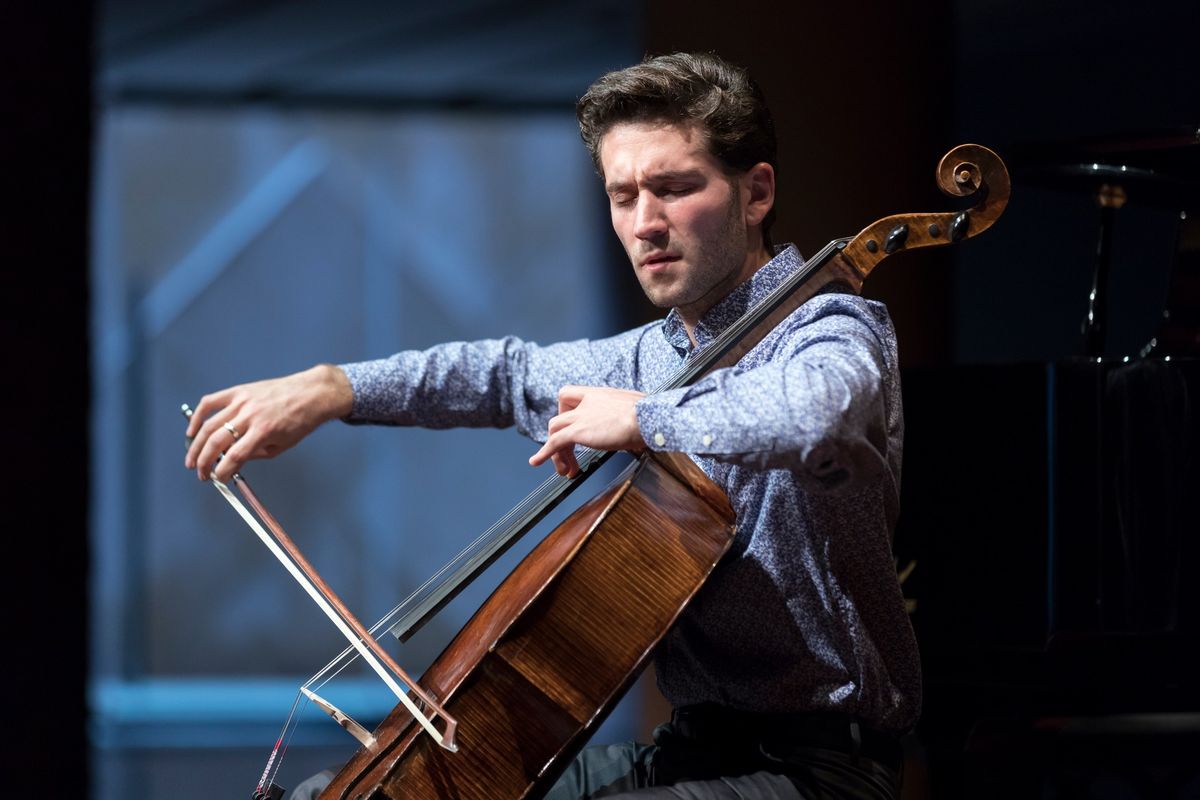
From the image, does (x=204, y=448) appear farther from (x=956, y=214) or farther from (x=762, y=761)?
(x=956, y=214)

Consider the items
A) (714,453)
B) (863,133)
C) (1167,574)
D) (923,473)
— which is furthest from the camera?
(863,133)

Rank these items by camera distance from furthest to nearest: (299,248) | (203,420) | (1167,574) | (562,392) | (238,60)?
(299,248), (238,60), (1167,574), (203,420), (562,392)

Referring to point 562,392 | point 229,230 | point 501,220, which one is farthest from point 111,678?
point 562,392

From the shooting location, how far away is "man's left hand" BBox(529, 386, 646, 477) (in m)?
1.42

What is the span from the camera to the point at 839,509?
5.16 feet

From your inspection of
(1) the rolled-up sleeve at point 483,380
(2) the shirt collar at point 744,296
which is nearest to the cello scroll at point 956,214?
(2) the shirt collar at point 744,296

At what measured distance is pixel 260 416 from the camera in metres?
1.75

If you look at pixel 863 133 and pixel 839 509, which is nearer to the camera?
pixel 839 509

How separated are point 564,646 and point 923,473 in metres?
1.04

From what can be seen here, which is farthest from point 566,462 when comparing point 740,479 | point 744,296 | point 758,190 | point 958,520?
point 958,520

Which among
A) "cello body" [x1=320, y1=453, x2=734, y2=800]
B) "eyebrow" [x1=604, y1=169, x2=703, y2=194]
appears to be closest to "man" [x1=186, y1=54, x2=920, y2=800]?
"eyebrow" [x1=604, y1=169, x2=703, y2=194]

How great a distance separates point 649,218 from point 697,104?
15 cm

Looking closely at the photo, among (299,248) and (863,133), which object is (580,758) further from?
(299,248)

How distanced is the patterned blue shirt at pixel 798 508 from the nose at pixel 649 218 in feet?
0.44
